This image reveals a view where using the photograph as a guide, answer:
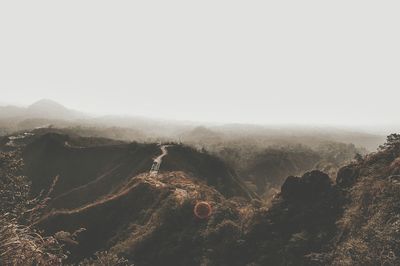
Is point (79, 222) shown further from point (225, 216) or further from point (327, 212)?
point (327, 212)

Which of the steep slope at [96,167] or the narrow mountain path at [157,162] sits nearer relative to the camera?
the narrow mountain path at [157,162]

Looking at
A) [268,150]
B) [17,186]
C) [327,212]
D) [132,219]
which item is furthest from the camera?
[268,150]

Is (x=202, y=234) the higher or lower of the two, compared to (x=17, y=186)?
lower

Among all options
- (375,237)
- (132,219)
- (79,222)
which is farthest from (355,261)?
(79,222)

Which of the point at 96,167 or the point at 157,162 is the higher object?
the point at 157,162

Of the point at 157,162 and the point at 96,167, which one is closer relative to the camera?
the point at 157,162

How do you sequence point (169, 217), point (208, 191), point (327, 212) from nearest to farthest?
point (327, 212) < point (169, 217) < point (208, 191)

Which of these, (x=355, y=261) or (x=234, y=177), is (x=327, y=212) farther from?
(x=234, y=177)

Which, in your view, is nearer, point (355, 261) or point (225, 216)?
point (355, 261)

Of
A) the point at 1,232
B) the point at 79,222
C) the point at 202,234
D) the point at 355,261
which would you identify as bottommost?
the point at 79,222

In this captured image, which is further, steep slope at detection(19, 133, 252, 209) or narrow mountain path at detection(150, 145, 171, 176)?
steep slope at detection(19, 133, 252, 209)
